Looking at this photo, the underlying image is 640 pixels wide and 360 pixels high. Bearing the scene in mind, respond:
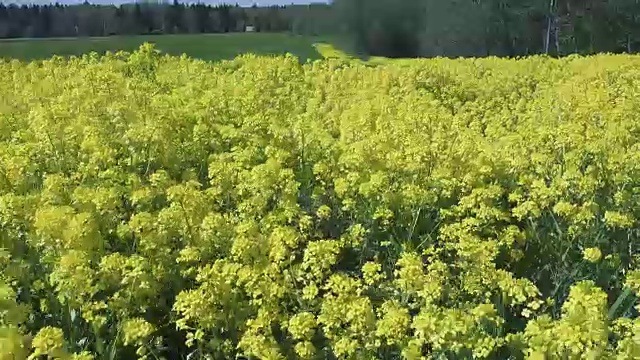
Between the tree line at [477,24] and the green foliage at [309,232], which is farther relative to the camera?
the tree line at [477,24]

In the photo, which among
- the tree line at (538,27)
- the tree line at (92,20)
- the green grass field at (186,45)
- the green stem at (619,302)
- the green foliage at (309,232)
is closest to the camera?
the green foliage at (309,232)

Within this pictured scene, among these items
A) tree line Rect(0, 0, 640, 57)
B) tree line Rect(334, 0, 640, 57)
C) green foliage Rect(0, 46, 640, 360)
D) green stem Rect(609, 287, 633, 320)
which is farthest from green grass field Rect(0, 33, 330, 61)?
green stem Rect(609, 287, 633, 320)

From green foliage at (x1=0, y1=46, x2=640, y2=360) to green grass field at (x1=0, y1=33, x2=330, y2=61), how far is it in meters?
9.90

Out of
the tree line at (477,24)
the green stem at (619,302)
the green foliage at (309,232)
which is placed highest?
the tree line at (477,24)

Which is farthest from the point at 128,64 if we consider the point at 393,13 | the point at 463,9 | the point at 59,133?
the point at 463,9

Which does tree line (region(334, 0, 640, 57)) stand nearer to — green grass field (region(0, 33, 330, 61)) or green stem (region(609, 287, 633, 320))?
green grass field (region(0, 33, 330, 61))

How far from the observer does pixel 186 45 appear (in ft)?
89.5

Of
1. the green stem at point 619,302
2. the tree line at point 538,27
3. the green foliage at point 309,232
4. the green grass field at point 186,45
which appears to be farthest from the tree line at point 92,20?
the green stem at point 619,302

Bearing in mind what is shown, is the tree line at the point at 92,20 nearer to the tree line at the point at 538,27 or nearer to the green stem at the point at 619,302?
the tree line at the point at 538,27

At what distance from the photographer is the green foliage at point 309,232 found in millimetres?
2412

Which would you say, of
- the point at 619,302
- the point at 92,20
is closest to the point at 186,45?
the point at 92,20

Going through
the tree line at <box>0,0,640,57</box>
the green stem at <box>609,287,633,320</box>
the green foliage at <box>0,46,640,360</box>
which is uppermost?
the tree line at <box>0,0,640,57</box>

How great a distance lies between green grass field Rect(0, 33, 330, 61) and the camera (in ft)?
59.6

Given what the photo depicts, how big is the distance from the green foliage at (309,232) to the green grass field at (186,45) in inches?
390
